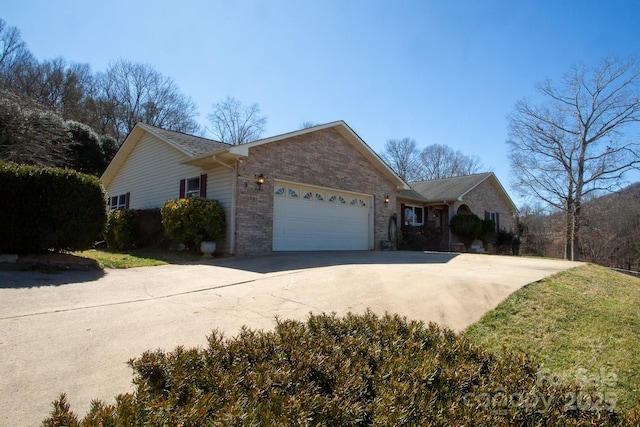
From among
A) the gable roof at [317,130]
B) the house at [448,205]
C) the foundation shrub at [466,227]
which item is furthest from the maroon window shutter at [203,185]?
the foundation shrub at [466,227]

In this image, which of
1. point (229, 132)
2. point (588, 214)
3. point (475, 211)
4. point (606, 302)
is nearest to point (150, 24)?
point (606, 302)

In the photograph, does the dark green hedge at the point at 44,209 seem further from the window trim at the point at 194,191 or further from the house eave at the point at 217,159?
the window trim at the point at 194,191

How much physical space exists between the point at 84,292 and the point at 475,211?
2143 centimetres

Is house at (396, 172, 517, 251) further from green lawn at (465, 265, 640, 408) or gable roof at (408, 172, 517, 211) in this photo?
green lawn at (465, 265, 640, 408)

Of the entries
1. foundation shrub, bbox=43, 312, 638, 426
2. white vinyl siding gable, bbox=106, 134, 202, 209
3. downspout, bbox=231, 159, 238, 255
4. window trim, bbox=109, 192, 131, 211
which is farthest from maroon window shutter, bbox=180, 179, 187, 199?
foundation shrub, bbox=43, 312, 638, 426

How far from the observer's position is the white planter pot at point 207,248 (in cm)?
1049

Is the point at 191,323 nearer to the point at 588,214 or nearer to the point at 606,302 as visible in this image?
the point at 606,302

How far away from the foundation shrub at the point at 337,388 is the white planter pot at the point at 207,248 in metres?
8.00

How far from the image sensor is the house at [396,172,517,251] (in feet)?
63.9

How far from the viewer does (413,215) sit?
20.8 metres

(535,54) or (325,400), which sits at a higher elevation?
(535,54)

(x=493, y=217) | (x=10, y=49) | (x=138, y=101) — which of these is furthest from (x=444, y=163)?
(x=10, y=49)

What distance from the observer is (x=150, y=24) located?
9.16 meters

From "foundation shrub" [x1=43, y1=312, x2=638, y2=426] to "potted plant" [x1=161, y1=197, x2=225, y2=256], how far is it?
8.04 m
